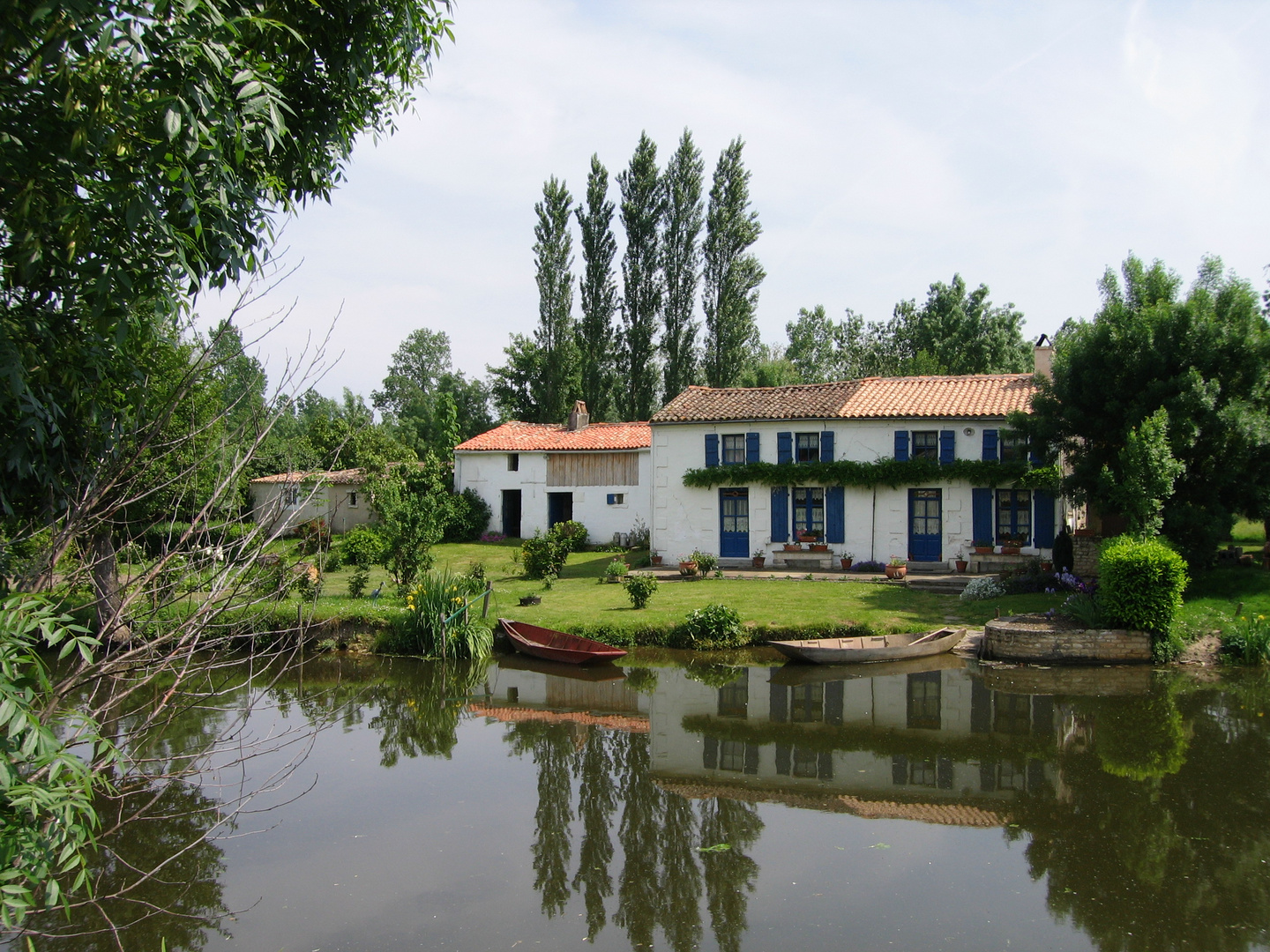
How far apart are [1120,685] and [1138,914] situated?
8.31 meters

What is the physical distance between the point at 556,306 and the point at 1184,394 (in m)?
28.9


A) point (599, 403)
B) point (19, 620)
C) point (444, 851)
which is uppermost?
point (599, 403)

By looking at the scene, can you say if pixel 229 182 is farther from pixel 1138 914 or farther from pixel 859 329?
pixel 859 329

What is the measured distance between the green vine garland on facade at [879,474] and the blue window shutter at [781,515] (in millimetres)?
285

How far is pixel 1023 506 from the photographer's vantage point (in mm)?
23828

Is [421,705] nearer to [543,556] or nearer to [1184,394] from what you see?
[543,556]

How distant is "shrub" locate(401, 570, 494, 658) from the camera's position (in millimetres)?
17328

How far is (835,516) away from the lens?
2542 cm

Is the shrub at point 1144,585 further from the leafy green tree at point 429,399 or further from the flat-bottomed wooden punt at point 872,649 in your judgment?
the leafy green tree at point 429,399

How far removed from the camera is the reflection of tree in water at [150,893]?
696cm

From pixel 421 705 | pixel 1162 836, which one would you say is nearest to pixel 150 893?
pixel 421 705

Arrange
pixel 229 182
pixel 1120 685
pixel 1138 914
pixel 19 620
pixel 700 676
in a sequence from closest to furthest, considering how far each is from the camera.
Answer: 1. pixel 19 620
2. pixel 229 182
3. pixel 1138 914
4. pixel 1120 685
5. pixel 700 676

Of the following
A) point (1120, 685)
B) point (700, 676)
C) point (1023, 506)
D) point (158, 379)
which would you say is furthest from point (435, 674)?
point (1023, 506)

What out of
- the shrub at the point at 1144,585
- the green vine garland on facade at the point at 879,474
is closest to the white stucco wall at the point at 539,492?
the green vine garland on facade at the point at 879,474
